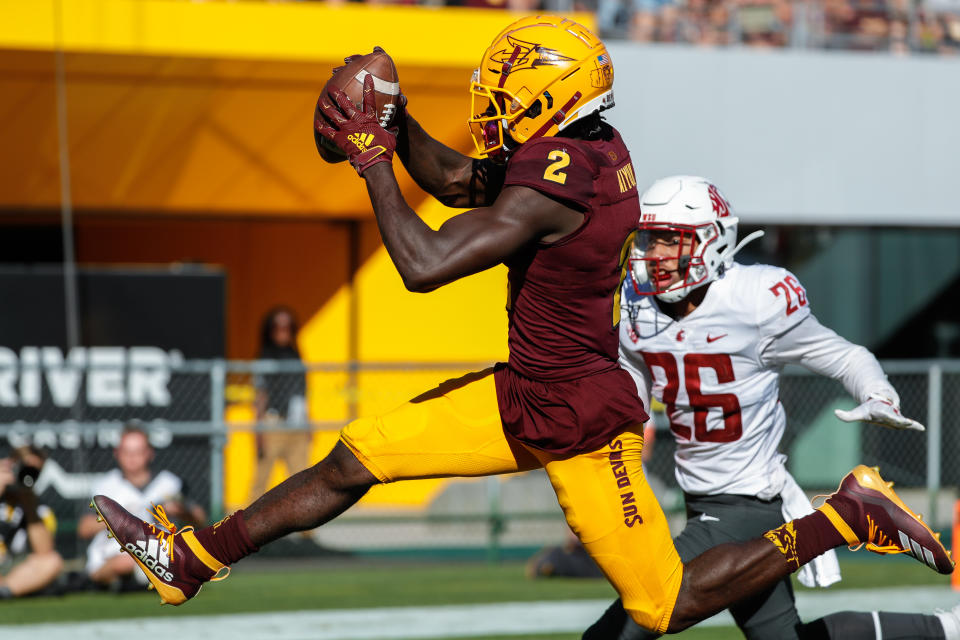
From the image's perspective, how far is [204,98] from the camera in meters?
10.2

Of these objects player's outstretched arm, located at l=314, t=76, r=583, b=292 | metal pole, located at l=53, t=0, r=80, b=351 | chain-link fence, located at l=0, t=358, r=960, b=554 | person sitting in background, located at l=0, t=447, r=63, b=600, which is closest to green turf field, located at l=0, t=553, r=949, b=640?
person sitting in background, located at l=0, t=447, r=63, b=600

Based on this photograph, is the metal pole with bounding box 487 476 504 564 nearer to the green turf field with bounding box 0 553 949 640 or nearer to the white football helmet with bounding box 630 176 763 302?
the green turf field with bounding box 0 553 949 640

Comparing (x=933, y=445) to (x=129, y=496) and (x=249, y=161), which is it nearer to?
(x=129, y=496)

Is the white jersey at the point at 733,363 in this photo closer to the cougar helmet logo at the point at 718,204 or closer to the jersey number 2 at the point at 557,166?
the cougar helmet logo at the point at 718,204

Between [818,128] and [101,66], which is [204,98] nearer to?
[101,66]

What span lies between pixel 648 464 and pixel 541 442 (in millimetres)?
6724

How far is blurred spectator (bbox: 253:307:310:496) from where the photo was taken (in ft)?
30.7

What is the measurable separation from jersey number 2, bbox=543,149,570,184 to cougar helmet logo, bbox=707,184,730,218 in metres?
0.88

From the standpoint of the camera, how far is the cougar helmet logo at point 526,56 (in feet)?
12.2

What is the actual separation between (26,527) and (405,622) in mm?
2445

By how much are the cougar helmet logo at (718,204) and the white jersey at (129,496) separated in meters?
4.75

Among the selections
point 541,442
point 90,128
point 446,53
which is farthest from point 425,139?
point 90,128

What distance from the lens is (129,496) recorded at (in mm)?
8172

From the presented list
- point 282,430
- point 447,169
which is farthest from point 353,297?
point 447,169
